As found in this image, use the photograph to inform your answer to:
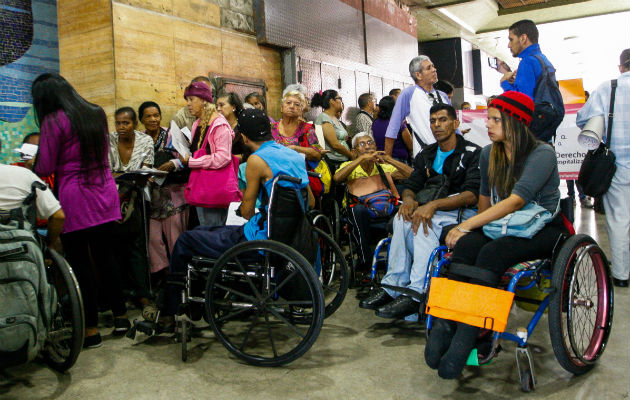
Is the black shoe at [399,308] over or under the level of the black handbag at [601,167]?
under

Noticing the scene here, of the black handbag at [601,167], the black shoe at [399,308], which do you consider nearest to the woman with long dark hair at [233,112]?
the black shoe at [399,308]

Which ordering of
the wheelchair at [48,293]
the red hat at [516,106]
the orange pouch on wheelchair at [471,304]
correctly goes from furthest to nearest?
the red hat at [516,106] → the wheelchair at [48,293] → the orange pouch on wheelchair at [471,304]

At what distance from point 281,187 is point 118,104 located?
263 cm

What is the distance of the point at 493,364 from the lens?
8.56 ft

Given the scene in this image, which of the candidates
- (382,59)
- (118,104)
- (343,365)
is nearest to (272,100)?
(118,104)

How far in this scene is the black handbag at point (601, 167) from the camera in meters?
3.72

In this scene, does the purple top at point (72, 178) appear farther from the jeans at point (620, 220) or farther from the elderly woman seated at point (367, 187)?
the jeans at point (620, 220)

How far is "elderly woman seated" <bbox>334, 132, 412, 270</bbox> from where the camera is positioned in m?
3.96

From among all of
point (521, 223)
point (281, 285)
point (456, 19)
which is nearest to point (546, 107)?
point (521, 223)

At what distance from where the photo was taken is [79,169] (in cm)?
301

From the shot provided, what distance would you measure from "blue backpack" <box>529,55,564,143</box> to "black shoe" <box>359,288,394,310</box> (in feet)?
4.76

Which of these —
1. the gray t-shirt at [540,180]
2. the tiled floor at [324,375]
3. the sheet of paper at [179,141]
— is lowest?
the tiled floor at [324,375]

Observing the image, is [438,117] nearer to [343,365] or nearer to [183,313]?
[343,365]

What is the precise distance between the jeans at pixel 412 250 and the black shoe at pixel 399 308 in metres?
0.09
